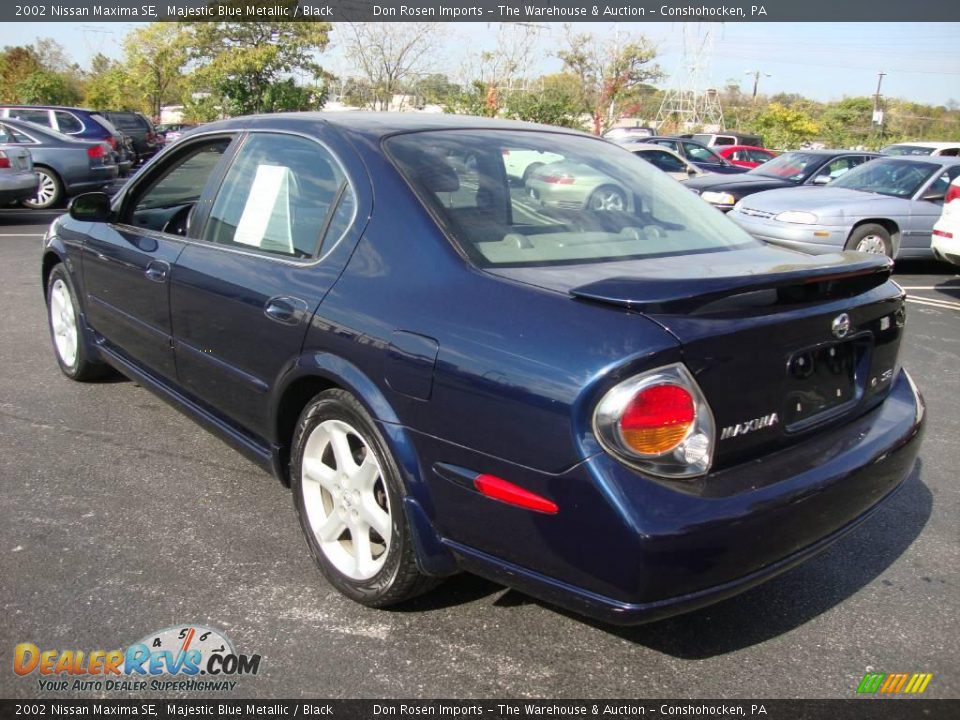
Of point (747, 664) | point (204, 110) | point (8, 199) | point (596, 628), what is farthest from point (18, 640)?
point (204, 110)

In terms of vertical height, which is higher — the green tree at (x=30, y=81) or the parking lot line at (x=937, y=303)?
the green tree at (x=30, y=81)

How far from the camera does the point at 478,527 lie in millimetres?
2252

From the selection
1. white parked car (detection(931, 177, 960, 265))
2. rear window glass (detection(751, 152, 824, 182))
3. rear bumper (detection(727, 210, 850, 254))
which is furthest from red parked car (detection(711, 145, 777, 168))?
white parked car (detection(931, 177, 960, 265))

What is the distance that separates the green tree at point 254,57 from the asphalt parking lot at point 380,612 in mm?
33778

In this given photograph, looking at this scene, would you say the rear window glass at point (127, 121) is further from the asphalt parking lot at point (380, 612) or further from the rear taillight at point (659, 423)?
the rear taillight at point (659, 423)

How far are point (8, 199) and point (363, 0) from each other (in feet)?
81.1

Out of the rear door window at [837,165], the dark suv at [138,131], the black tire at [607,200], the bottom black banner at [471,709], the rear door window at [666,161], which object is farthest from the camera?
the dark suv at [138,131]

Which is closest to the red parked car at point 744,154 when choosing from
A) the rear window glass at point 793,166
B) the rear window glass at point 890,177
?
the rear window glass at point 793,166

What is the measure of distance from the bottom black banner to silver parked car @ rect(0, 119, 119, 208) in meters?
13.1

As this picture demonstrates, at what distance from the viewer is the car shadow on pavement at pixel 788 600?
2.57 metres

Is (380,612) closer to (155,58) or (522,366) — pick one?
(522,366)

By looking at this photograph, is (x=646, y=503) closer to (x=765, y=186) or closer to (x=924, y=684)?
(x=924, y=684)

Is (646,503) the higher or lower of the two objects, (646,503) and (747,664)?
the higher

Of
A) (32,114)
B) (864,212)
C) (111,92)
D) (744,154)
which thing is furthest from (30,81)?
(864,212)
